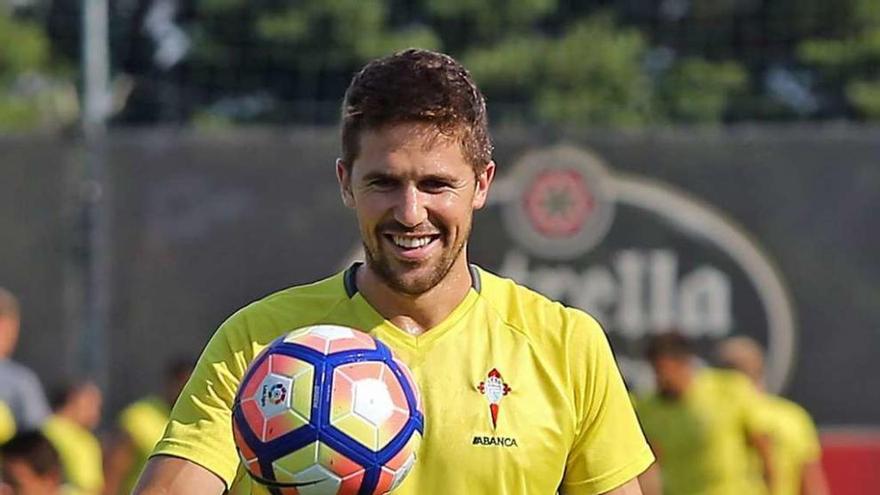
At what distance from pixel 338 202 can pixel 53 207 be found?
196 centimetres

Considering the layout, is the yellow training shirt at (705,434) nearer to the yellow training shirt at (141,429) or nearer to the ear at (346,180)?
the yellow training shirt at (141,429)

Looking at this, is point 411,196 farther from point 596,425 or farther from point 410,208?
point 596,425

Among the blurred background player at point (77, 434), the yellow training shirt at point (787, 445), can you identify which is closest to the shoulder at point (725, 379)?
the yellow training shirt at point (787, 445)

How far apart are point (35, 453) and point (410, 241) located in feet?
14.6

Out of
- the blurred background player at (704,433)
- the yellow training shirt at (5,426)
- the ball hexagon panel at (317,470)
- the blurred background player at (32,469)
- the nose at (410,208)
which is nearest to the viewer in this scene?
the ball hexagon panel at (317,470)

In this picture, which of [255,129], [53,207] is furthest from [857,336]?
[53,207]

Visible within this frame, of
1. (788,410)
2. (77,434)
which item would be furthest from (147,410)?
(788,410)

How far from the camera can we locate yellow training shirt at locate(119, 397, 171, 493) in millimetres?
12133

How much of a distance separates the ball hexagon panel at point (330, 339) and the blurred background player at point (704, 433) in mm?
8584

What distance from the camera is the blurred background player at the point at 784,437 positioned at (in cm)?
1283

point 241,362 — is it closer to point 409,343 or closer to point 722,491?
point 409,343

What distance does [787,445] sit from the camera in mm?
12844

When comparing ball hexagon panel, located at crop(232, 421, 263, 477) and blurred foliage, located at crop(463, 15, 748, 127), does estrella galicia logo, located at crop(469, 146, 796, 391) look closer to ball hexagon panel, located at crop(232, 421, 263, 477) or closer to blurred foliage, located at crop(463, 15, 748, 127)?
blurred foliage, located at crop(463, 15, 748, 127)

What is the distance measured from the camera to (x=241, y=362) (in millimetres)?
4387
